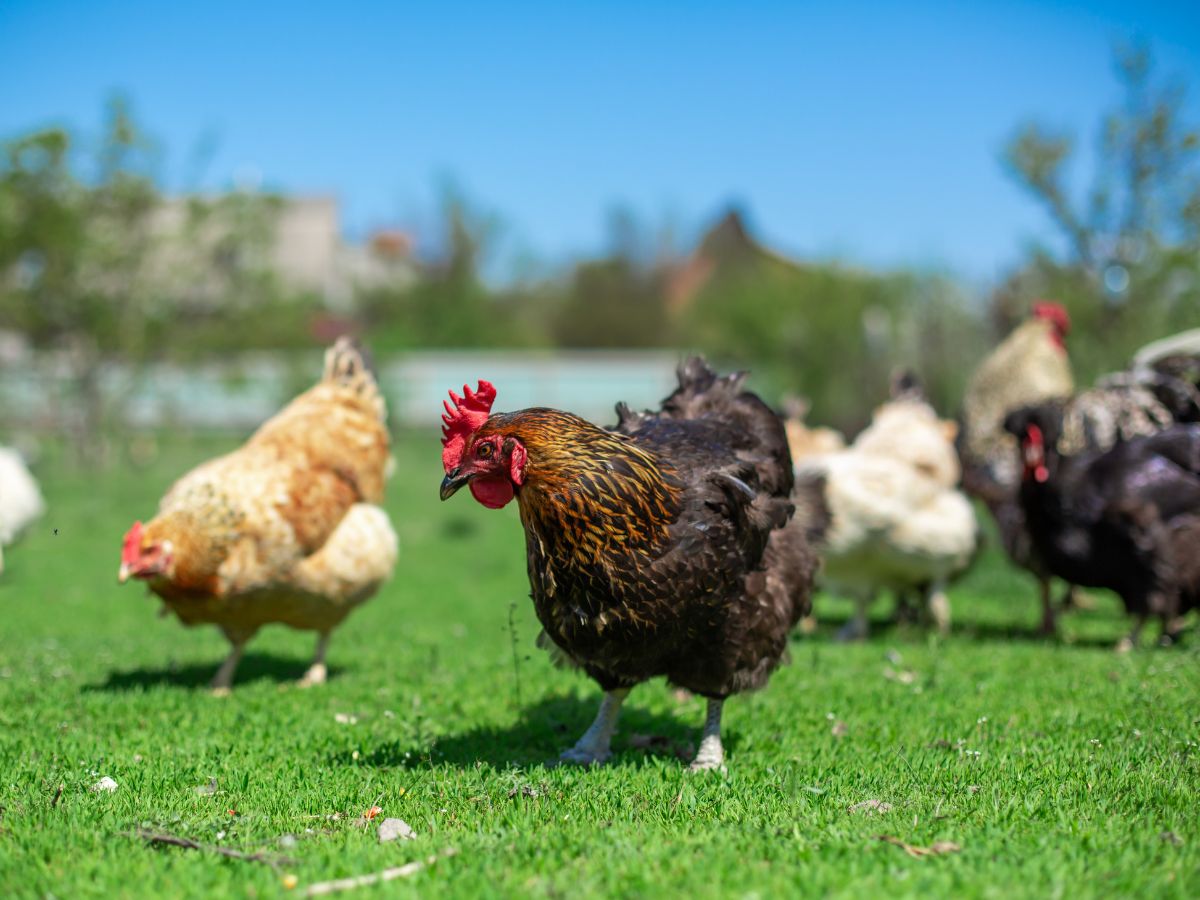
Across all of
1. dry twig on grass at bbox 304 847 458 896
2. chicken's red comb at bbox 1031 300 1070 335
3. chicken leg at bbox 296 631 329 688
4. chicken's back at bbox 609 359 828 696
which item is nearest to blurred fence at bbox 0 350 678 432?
chicken's red comb at bbox 1031 300 1070 335

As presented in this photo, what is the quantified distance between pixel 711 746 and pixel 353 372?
3948 millimetres

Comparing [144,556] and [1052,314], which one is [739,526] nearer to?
[144,556]

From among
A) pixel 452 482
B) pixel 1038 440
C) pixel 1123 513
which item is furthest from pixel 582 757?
pixel 1038 440

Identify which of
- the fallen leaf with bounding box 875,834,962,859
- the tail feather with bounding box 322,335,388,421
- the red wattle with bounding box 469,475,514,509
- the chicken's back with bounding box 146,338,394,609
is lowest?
the fallen leaf with bounding box 875,834,962,859

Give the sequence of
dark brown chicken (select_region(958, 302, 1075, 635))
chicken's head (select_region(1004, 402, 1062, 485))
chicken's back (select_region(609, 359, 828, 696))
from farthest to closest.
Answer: dark brown chicken (select_region(958, 302, 1075, 635))
chicken's head (select_region(1004, 402, 1062, 485))
chicken's back (select_region(609, 359, 828, 696))

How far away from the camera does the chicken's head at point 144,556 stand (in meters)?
5.41

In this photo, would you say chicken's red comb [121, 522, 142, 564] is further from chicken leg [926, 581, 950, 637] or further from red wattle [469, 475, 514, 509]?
chicken leg [926, 581, 950, 637]

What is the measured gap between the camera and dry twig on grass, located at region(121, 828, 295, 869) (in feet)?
10.1

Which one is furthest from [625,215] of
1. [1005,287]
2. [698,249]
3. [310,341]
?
[1005,287]

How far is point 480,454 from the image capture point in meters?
3.95

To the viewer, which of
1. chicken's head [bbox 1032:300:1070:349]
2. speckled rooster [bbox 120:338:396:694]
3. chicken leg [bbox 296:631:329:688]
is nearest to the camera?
speckled rooster [bbox 120:338:396:694]

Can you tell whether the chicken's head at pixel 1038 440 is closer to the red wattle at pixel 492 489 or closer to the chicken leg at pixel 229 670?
the red wattle at pixel 492 489

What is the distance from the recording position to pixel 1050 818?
3504mm

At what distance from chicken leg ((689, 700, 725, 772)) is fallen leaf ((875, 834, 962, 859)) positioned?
114 cm
